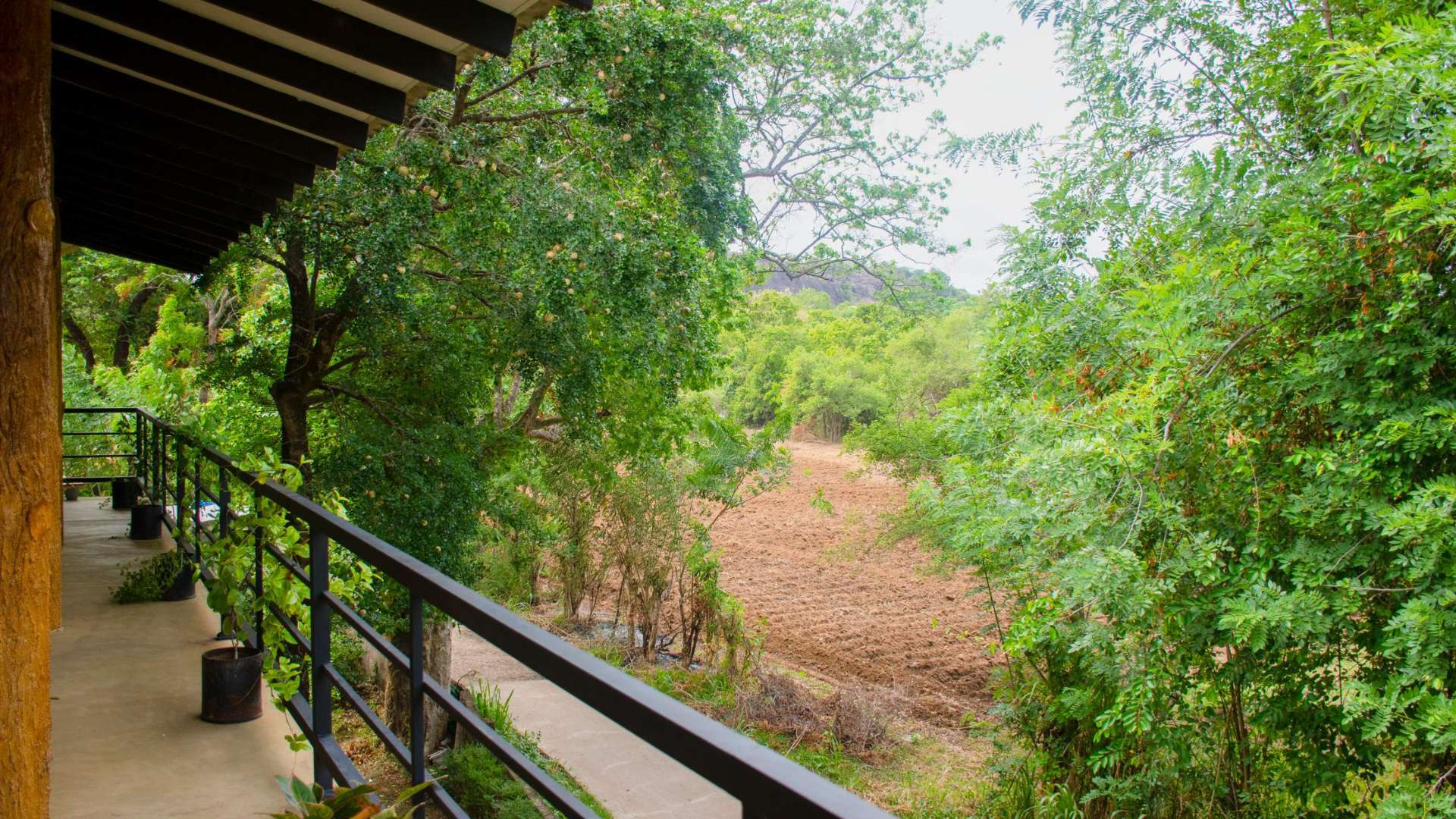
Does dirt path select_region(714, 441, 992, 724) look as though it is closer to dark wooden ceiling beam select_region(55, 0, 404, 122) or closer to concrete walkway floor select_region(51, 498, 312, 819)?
concrete walkway floor select_region(51, 498, 312, 819)

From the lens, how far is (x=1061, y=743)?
6.39 meters

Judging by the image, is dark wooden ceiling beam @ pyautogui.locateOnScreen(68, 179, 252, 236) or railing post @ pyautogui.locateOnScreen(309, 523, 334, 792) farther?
dark wooden ceiling beam @ pyautogui.locateOnScreen(68, 179, 252, 236)

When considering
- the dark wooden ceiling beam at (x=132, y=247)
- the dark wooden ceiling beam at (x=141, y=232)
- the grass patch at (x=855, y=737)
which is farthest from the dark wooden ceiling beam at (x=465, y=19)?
the grass patch at (x=855, y=737)

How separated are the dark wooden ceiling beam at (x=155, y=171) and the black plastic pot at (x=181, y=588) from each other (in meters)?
1.69

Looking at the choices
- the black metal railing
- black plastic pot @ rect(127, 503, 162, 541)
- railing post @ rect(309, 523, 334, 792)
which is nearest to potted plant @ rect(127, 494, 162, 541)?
black plastic pot @ rect(127, 503, 162, 541)

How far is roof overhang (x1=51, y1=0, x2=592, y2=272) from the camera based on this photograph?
7.54ft

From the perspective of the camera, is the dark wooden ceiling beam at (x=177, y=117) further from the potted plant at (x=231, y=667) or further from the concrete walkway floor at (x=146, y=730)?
the concrete walkway floor at (x=146, y=730)

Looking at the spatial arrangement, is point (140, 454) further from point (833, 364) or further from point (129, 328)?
point (833, 364)

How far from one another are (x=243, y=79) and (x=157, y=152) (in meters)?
1.10

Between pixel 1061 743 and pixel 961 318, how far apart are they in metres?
16.4

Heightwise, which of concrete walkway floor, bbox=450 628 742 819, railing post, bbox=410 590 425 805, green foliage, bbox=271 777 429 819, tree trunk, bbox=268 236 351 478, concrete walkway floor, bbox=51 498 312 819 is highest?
tree trunk, bbox=268 236 351 478

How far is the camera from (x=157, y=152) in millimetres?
3648

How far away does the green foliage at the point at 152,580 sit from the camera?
4.07 meters

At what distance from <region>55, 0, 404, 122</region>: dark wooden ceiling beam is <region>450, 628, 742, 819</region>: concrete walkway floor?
180 inches
